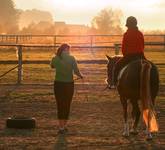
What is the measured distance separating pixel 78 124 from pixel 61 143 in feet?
7.10

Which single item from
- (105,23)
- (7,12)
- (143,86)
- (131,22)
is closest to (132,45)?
(131,22)

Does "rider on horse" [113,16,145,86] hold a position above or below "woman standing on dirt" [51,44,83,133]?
above

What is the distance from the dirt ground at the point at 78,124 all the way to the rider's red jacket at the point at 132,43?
1.59 metres

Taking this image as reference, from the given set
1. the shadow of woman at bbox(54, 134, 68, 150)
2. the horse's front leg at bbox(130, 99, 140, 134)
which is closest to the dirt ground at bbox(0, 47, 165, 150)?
the shadow of woman at bbox(54, 134, 68, 150)

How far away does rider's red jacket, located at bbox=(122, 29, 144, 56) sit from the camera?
1083cm

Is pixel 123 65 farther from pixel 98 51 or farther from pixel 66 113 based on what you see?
pixel 98 51

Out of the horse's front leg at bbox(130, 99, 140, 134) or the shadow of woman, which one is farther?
the horse's front leg at bbox(130, 99, 140, 134)

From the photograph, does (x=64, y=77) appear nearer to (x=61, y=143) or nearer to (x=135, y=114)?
(x=135, y=114)

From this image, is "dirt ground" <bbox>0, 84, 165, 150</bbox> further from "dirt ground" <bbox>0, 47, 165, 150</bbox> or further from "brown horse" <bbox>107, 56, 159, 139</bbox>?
"brown horse" <bbox>107, 56, 159, 139</bbox>

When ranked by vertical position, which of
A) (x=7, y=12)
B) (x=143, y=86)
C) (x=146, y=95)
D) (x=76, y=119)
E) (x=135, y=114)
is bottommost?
(x=76, y=119)

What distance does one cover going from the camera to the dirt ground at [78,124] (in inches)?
376

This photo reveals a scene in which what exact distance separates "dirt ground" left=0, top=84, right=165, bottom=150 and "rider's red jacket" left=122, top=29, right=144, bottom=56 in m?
1.59

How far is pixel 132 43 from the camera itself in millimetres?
10852

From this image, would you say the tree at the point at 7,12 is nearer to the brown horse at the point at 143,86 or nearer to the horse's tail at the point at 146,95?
the brown horse at the point at 143,86
